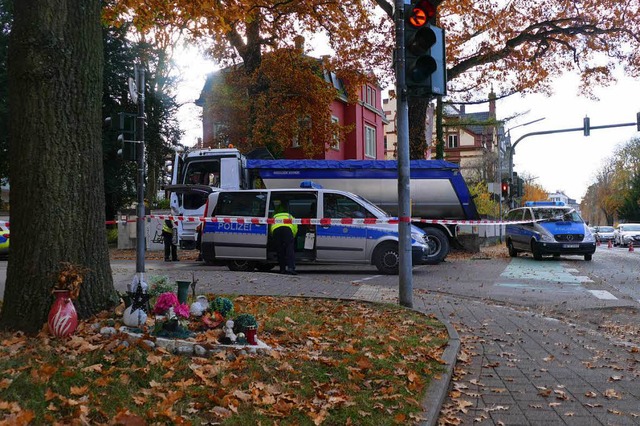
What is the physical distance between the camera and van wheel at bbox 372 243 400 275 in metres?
14.9

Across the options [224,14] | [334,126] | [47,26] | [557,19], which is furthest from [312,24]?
[47,26]

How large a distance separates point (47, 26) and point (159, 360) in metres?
3.46

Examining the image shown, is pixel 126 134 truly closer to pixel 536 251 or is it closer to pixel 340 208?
pixel 340 208

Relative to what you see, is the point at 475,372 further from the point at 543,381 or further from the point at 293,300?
the point at 293,300

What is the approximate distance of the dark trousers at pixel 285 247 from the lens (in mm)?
14109

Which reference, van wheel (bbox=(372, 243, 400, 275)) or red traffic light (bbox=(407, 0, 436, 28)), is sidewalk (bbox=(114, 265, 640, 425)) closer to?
red traffic light (bbox=(407, 0, 436, 28))

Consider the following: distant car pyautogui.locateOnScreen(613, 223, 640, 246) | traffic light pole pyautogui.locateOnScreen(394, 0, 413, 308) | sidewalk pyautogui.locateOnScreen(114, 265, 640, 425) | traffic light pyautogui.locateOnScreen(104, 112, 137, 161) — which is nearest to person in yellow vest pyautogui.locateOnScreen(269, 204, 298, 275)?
traffic light pyautogui.locateOnScreen(104, 112, 137, 161)

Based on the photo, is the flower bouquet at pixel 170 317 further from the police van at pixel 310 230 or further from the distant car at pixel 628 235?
the distant car at pixel 628 235

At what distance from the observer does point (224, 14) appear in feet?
44.5

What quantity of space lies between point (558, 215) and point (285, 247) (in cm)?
1180

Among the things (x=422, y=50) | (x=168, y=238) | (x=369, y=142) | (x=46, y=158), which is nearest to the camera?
(x=46, y=158)

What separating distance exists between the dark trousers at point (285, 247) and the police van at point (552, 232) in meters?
9.99

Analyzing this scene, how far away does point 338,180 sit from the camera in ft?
68.9

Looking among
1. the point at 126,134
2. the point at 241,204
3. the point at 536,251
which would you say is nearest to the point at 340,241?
the point at 241,204
